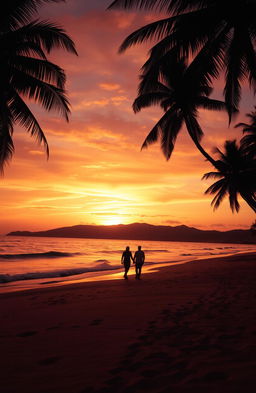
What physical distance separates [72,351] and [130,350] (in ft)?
2.70

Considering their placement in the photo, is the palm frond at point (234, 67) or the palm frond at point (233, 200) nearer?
the palm frond at point (234, 67)

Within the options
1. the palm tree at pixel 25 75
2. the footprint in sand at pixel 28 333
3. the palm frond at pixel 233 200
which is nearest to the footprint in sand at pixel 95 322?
the footprint in sand at pixel 28 333

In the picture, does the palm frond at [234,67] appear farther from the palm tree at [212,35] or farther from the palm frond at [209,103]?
the palm frond at [209,103]

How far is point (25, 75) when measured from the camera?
10555 mm

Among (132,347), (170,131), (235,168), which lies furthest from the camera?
(235,168)

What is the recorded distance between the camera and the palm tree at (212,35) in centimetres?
918

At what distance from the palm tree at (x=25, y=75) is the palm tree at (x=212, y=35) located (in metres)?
2.50

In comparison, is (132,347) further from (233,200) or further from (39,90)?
(233,200)

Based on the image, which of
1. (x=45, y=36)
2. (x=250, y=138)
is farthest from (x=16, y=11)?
(x=250, y=138)

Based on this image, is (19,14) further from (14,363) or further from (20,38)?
(14,363)

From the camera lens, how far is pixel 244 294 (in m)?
8.23

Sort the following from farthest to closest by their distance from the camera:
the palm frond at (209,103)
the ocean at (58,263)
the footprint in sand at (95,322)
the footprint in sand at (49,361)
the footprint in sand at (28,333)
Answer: the palm frond at (209,103)
the ocean at (58,263)
the footprint in sand at (95,322)
the footprint in sand at (28,333)
the footprint in sand at (49,361)

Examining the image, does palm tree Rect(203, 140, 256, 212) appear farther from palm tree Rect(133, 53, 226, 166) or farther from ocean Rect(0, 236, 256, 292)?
ocean Rect(0, 236, 256, 292)

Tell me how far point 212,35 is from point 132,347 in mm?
10047
